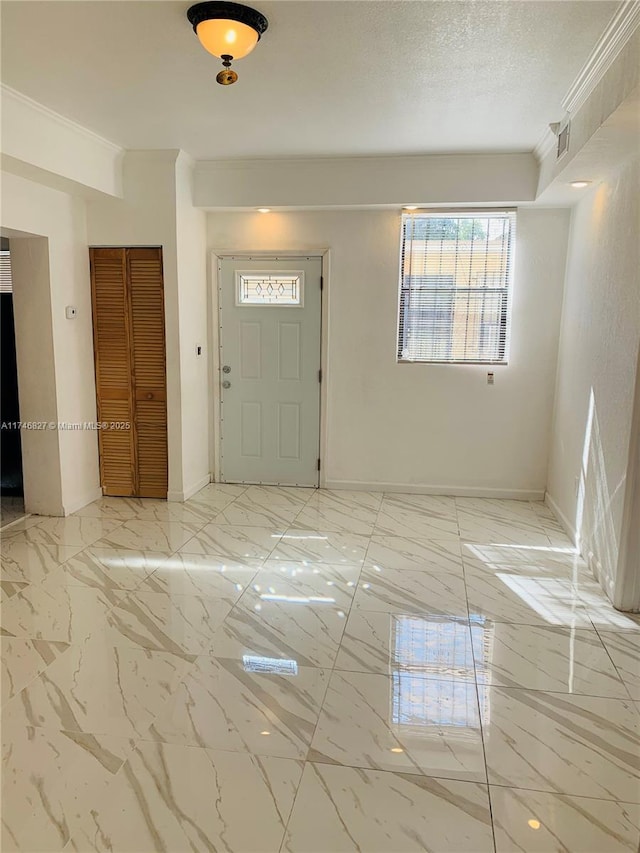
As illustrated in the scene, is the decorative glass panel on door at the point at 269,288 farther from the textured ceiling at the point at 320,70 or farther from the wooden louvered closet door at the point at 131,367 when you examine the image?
the textured ceiling at the point at 320,70

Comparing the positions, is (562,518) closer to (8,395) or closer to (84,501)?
(84,501)

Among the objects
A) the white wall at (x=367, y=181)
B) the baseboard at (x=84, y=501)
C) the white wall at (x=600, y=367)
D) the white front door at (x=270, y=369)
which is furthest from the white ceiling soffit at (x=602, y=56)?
the baseboard at (x=84, y=501)

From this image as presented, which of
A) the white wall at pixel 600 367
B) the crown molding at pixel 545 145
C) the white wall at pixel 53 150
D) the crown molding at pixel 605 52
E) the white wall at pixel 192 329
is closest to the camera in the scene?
the crown molding at pixel 605 52

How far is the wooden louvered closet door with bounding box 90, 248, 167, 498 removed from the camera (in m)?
4.65

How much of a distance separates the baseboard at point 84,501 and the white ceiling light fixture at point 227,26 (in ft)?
11.1

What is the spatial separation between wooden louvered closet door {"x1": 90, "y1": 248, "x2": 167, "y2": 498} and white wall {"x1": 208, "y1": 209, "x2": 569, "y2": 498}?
0.84 m

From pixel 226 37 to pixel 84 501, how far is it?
3.56m

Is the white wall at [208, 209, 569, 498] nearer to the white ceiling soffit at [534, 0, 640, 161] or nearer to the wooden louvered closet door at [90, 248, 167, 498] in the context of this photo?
the wooden louvered closet door at [90, 248, 167, 498]

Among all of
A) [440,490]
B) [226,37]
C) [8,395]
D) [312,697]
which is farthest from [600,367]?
[8,395]

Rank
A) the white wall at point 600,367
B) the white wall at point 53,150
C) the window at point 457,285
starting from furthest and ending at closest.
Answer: the window at point 457,285 → the white wall at point 53,150 → the white wall at point 600,367

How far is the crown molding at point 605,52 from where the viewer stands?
2311 millimetres

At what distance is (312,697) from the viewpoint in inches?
91.5

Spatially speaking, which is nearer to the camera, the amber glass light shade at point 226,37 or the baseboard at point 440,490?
the amber glass light shade at point 226,37

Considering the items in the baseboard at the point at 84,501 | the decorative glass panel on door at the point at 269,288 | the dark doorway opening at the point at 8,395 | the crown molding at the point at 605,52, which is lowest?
the baseboard at the point at 84,501
